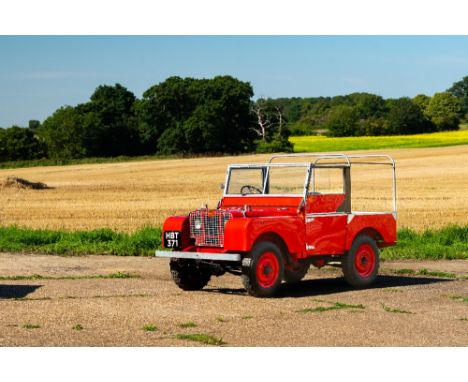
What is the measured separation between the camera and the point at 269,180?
582 inches

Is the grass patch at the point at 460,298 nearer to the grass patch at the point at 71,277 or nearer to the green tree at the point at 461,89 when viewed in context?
the grass patch at the point at 71,277

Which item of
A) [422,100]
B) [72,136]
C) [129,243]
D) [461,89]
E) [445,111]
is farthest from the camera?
[461,89]

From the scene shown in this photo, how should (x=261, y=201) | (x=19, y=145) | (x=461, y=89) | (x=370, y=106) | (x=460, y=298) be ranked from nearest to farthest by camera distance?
1. (x=460, y=298)
2. (x=261, y=201)
3. (x=19, y=145)
4. (x=370, y=106)
5. (x=461, y=89)

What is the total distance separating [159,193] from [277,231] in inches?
1185

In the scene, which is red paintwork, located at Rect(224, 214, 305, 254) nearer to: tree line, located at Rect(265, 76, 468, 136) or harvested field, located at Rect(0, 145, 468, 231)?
harvested field, located at Rect(0, 145, 468, 231)

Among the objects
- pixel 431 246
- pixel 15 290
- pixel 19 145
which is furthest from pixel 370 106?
pixel 15 290

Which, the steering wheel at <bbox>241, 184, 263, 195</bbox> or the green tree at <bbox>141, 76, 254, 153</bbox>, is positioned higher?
the green tree at <bbox>141, 76, 254, 153</bbox>

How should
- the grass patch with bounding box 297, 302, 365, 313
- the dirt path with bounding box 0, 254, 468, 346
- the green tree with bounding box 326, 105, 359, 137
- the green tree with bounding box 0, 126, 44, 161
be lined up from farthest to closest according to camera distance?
the green tree with bounding box 326, 105, 359, 137 < the green tree with bounding box 0, 126, 44, 161 < the grass patch with bounding box 297, 302, 365, 313 < the dirt path with bounding box 0, 254, 468, 346

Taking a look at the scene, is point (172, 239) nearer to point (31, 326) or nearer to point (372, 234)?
point (372, 234)

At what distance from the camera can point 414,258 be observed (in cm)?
1916

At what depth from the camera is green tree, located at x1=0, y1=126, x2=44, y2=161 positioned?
93.1 m

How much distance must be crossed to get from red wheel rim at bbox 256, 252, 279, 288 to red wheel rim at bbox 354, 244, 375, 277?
1903mm

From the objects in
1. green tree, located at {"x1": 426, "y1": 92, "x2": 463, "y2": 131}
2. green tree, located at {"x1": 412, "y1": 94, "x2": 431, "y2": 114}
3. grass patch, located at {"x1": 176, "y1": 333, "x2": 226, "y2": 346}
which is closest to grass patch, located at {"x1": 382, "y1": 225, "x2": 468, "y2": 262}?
grass patch, located at {"x1": 176, "y1": 333, "x2": 226, "y2": 346}

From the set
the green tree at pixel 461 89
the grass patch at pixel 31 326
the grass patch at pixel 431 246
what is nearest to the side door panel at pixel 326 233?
the grass patch at pixel 431 246
